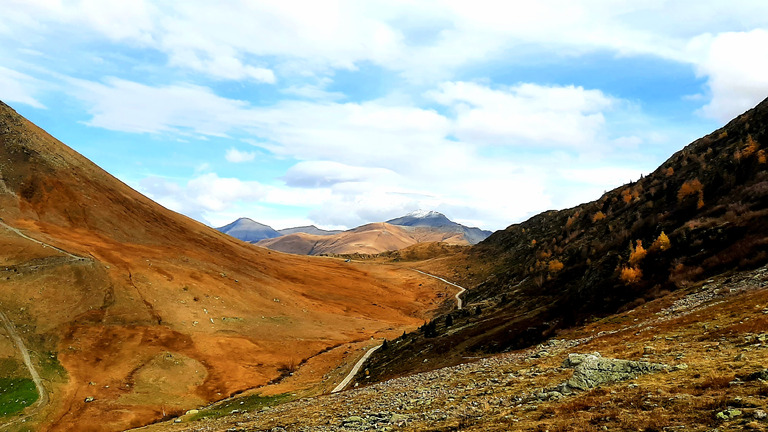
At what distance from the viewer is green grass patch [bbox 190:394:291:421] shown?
133 ft

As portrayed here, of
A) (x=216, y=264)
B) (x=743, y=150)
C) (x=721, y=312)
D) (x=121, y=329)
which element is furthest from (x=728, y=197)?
(x=216, y=264)

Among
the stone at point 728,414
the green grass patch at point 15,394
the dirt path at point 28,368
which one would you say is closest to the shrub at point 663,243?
the stone at point 728,414

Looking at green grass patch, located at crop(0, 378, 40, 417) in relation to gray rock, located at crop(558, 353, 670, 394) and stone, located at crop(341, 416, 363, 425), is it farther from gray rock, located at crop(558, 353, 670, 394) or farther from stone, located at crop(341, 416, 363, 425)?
gray rock, located at crop(558, 353, 670, 394)

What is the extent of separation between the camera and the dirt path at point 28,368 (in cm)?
4171

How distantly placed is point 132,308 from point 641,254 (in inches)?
2824

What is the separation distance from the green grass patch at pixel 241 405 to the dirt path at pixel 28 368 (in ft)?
54.2

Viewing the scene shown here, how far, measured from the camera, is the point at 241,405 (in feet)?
143

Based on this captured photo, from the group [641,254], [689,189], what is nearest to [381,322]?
[641,254]

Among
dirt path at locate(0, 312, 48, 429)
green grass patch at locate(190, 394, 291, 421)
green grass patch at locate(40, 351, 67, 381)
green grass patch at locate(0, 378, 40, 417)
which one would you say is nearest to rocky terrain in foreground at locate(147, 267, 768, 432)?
green grass patch at locate(190, 394, 291, 421)

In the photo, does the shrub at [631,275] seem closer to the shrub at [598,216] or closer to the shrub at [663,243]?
the shrub at [663,243]

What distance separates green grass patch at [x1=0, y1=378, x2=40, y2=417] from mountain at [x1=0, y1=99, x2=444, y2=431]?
243 millimetres

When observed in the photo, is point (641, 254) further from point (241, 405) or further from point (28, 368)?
point (28, 368)

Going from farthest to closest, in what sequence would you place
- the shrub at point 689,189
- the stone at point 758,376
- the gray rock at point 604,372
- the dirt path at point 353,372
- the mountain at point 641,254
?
1. the dirt path at point 353,372
2. the shrub at point 689,189
3. the mountain at point 641,254
4. the gray rock at point 604,372
5. the stone at point 758,376

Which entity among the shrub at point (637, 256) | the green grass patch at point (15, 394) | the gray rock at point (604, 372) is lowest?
the green grass patch at point (15, 394)
